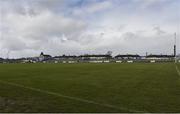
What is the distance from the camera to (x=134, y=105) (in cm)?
1338

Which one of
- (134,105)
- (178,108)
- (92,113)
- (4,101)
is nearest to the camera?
(92,113)

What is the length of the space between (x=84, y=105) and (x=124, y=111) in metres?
1.97

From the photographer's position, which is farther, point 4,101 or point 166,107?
point 4,101

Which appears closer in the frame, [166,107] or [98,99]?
[166,107]

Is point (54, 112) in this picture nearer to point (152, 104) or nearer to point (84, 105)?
point (84, 105)

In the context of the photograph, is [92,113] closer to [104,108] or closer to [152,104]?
[104,108]

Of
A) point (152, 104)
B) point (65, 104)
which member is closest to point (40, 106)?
point (65, 104)

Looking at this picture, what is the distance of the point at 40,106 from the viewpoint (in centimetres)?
1300

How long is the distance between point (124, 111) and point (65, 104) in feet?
8.97

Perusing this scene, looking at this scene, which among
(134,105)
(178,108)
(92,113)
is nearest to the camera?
(92,113)

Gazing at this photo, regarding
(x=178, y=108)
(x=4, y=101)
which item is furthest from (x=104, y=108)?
(x=4, y=101)

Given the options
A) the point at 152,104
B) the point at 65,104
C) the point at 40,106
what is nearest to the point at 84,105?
the point at 65,104

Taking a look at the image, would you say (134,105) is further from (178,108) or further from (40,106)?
(40,106)

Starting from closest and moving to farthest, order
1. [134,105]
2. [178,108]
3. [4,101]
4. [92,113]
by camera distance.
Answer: [92,113], [178,108], [134,105], [4,101]
